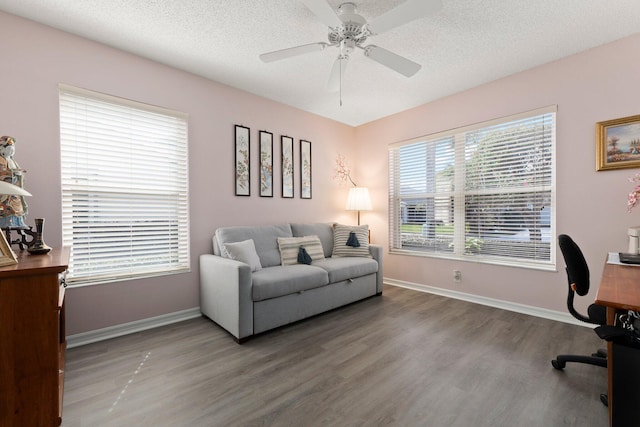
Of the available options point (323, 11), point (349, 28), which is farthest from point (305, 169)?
point (323, 11)

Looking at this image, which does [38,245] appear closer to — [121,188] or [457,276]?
[121,188]

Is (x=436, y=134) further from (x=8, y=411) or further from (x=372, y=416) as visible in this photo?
(x=8, y=411)

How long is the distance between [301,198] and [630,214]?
3.40 metres

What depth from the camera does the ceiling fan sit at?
1605 mm

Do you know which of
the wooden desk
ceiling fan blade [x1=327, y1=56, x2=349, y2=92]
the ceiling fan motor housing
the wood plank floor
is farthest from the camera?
ceiling fan blade [x1=327, y1=56, x2=349, y2=92]

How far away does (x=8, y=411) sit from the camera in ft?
3.99

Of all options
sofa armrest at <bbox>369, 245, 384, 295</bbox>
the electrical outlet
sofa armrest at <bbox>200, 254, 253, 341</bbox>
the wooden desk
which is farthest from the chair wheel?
sofa armrest at <bbox>200, 254, 253, 341</bbox>

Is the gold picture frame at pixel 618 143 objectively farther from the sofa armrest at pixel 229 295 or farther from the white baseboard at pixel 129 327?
the white baseboard at pixel 129 327

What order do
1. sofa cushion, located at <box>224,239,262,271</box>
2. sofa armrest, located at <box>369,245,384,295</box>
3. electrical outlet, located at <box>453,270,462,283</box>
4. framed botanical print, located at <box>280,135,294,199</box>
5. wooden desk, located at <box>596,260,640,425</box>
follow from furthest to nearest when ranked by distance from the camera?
framed botanical print, located at <box>280,135,294,199</box> < sofa armrest, located at <box>369,245,384,295</box> < electrical outlet, located at <box>453,270,462,283</box> < sofa cushion, located at <box>224,239,262,271</box> < wooden desk, located at <box>596,260,640,425</box>

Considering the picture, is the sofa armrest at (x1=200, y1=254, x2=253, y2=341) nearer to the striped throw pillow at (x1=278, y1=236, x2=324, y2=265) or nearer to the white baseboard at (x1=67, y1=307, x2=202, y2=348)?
the white baseboard at (x1=67, y1=307, x2=202, y2=348)

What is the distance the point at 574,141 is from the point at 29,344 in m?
4.27

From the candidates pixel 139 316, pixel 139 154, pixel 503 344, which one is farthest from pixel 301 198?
pixel 503 344

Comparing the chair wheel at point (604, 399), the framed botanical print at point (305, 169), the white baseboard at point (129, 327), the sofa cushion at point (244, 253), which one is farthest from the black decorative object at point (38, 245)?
the chair wheel at point (604, 399)

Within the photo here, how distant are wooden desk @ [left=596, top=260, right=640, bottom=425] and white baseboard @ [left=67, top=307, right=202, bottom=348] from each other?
3.17 m
